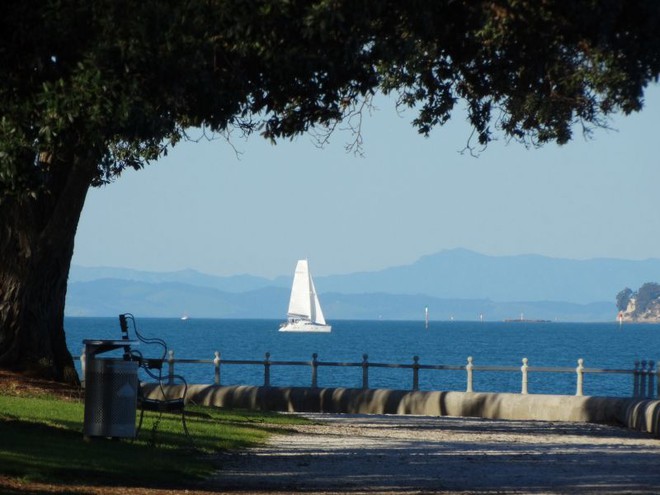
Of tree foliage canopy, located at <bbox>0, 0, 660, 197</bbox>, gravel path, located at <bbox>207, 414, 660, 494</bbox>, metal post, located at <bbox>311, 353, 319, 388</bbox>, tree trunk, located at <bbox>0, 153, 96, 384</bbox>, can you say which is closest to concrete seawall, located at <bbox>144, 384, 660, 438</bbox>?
gravel path, located at <bbox>207, 414, 660, 494</bbox>

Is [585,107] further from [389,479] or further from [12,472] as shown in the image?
[12,472]

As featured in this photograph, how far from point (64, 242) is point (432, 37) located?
10.6 metres

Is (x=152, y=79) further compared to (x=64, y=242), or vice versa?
(x=64, y=242)

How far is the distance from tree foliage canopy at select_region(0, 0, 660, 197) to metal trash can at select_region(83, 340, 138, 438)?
2663 mm

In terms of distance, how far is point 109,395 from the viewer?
16.2m

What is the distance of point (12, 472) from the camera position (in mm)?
13648

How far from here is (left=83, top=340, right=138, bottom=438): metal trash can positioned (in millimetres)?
16125

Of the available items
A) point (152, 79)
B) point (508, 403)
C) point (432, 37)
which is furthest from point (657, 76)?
point (508, 403)

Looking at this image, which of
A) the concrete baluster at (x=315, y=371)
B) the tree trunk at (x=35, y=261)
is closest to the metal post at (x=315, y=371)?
the concrete baluster at (x=315, y=371)

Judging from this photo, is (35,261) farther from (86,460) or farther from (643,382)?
(643,382)

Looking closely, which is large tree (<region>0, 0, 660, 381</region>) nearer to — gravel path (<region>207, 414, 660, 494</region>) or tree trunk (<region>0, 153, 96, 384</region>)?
gravel path (<region>207, 414, 660, 494</region>)

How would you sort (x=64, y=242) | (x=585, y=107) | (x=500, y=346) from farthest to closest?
(x=500, y=346) < (x=64, y=242) < (x=585, y=107)

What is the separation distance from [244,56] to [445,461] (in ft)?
19.5

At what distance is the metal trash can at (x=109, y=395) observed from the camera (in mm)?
16125
